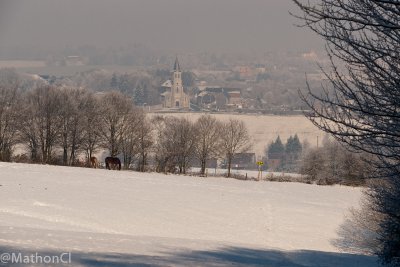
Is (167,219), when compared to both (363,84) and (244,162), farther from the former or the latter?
(244,162)

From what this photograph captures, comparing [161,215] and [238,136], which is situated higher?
[238,136]

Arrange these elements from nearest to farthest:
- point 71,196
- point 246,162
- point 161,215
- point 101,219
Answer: point 101,219 → point 161,215 → point 71,196 → point 246,162

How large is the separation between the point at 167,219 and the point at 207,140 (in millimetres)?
49768

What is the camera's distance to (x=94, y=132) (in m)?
68.6

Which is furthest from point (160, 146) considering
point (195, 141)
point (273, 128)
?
point (273, 128)

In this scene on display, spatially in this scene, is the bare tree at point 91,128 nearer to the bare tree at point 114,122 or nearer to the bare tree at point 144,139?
the bare tree at point 114,122

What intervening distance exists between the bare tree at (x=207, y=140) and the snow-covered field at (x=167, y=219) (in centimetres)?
2806

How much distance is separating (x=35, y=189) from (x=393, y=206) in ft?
65.8

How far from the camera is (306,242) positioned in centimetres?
2567

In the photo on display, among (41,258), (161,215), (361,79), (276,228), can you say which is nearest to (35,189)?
(161,215)

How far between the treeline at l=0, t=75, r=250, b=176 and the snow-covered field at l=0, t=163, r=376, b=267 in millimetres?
21476

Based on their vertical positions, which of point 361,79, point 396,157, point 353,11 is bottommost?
point 396,157

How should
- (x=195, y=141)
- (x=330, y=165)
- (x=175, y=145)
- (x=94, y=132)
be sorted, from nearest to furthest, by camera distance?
(x=330, y=165) < (x=94, y=132) < (x=175, y=145) < (x=195, y=141)

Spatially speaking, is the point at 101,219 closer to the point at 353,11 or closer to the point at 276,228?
the point at 276,228
